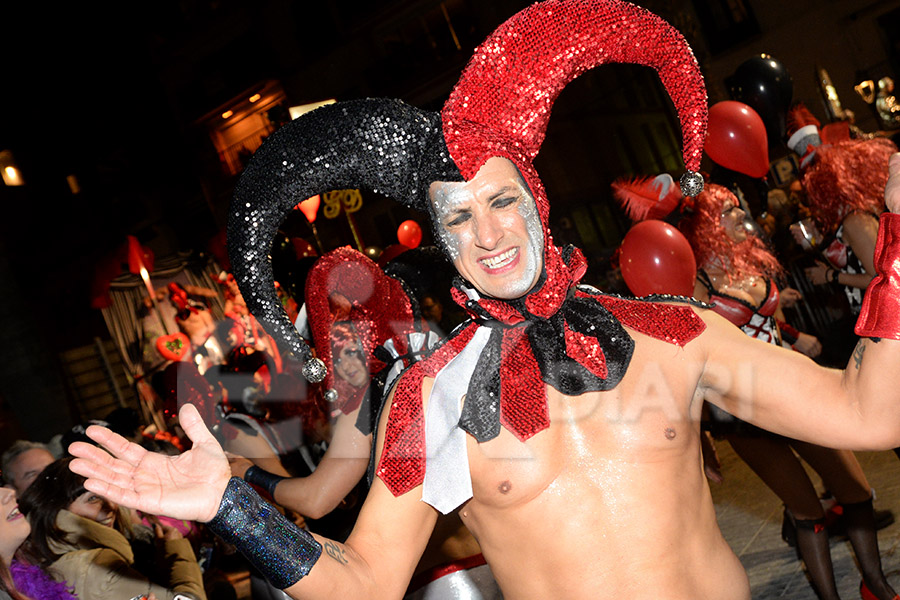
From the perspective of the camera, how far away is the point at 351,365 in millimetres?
3557

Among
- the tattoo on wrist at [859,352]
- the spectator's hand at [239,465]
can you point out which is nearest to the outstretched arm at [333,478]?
the spectator's hand at [239,465]

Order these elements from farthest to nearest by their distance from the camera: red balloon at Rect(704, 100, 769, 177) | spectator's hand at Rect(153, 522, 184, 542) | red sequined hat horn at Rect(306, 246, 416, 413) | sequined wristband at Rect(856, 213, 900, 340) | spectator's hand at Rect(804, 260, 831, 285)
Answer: spectator's hand at Rect(804, 260, 831, 285) → red balloon at Rect(704, 100, 769, 177) → spectator's hand at Rect(153, 522, 184, 542) → red sequined hat horn at Rect(306, 246, 416, 413) → sequined wristband at Rect(856, 213, 900, 340)

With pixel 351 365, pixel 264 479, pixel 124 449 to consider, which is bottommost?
pixel 264 479

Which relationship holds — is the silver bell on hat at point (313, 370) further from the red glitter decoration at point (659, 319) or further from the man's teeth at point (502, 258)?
the red glitter decoration at point (659, 319)

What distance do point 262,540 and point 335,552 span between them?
188 millimetres

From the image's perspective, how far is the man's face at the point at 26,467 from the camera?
4066 millimetres

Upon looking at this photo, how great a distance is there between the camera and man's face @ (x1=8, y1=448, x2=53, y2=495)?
13.3 feet

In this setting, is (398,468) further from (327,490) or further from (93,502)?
(93,502)

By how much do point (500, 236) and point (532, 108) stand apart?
419 mm

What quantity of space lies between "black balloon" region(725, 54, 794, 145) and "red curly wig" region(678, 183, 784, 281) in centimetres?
79

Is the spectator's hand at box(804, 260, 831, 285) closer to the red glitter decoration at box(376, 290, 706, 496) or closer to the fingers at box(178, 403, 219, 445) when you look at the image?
the red glitter decoration at box(376, 290, 706, 496)

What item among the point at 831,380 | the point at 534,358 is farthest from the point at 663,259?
the point at 831,380

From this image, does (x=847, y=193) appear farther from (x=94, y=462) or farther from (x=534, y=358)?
(x=94, y=462)

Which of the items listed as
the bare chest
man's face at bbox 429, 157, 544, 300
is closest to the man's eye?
man's face at bbox 429, 157, 544, 300
